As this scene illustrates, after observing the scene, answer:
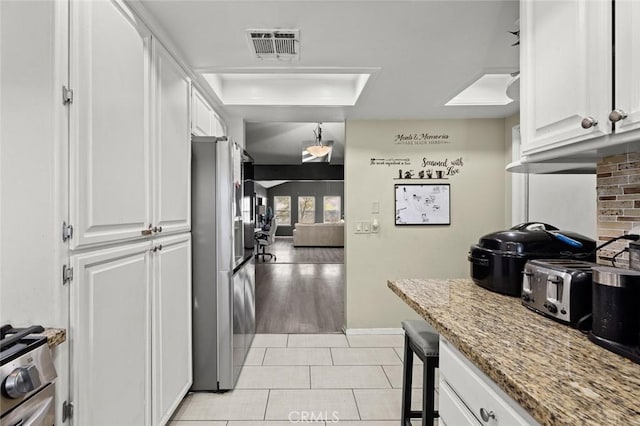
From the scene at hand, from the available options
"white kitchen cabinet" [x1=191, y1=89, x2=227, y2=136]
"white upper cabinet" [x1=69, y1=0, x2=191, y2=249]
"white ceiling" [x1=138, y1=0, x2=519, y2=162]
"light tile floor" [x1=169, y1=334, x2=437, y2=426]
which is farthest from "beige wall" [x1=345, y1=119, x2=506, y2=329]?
"white upper cabinet" [x1=69, y1=0, x2=191, y2=249]

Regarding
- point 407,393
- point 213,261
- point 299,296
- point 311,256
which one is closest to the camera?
point 407,393

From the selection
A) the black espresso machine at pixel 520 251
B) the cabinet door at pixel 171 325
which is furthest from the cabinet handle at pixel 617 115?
the cabinet door at pixel 171 325

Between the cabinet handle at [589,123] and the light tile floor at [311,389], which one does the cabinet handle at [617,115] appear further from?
the light tile floor at [311,389]

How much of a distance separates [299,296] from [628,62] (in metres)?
4.64

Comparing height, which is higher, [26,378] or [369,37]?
[369,37]

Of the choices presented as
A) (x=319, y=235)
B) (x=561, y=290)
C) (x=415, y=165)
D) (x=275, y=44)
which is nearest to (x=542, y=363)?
(x=561, y=290)

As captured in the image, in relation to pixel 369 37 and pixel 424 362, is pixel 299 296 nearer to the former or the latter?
pixel 424 362

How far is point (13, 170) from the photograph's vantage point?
1.12 meters

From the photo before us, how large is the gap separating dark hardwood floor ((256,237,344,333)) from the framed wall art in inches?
56.6

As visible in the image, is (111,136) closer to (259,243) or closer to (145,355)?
(145,355)

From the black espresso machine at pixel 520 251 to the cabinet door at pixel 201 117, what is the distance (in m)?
2.07

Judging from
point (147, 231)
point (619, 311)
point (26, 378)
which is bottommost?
point (26, 378)

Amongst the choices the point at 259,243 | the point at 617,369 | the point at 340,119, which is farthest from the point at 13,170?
the point at 259,243

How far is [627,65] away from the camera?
0.97 meters
